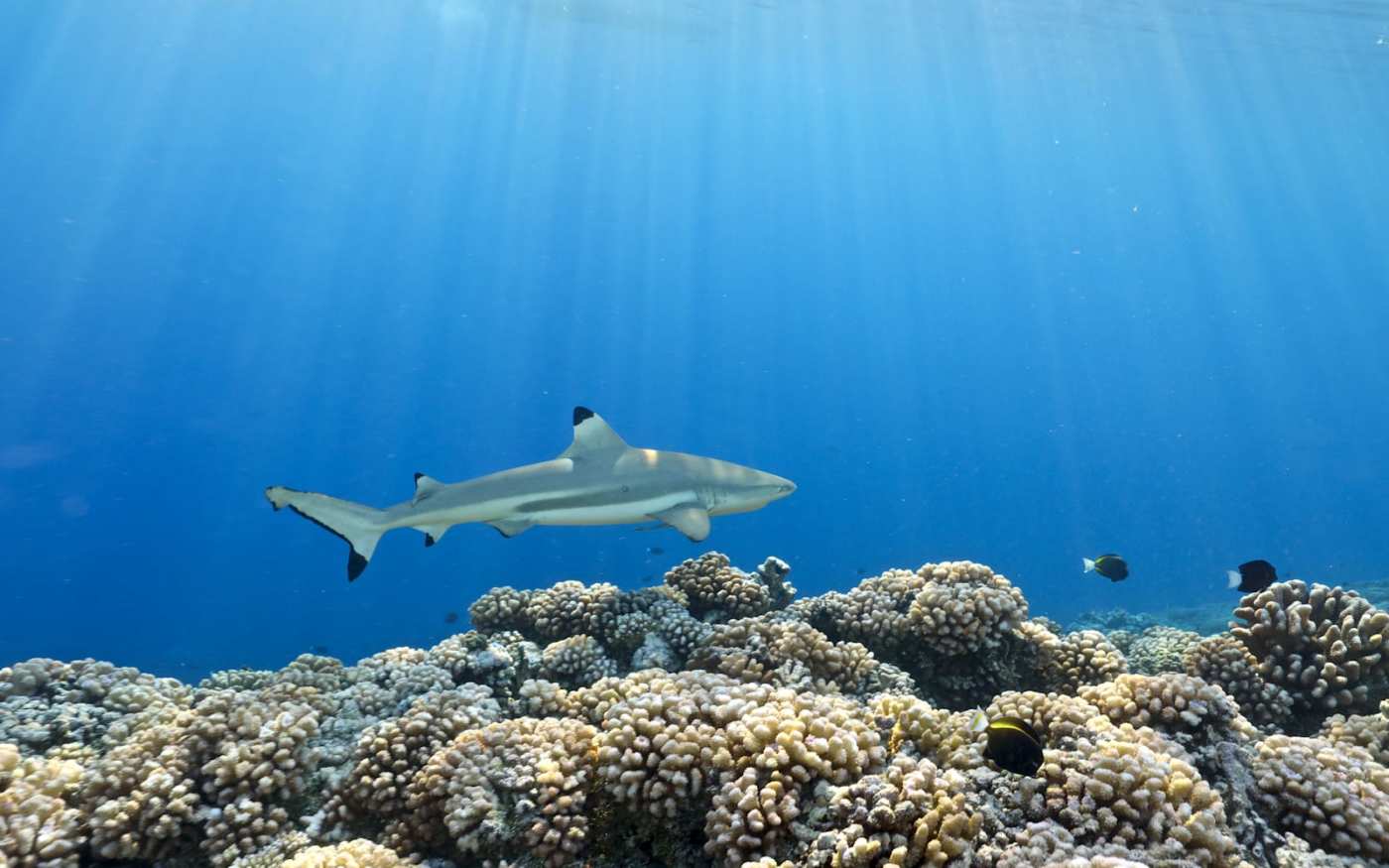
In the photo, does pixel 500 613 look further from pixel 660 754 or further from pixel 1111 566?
pixel 1111 566

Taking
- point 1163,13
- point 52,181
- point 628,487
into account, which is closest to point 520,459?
point 52,181

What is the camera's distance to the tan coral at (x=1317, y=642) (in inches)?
217

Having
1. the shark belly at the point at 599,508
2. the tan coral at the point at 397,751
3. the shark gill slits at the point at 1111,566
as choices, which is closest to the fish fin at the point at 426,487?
the shark belly at the point at 599,508

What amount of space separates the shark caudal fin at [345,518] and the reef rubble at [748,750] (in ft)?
3.54

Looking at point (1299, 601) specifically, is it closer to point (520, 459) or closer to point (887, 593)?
point (887, 593)

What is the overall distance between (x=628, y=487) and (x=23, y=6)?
282 ft

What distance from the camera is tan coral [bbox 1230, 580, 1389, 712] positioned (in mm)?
5523

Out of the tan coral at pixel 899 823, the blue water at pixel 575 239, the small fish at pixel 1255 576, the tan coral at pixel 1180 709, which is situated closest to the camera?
the tan coral at pixel 899 823

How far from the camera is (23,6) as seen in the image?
2475 inches

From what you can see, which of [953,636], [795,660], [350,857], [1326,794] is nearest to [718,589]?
[795,660]

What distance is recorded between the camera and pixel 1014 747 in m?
3.56

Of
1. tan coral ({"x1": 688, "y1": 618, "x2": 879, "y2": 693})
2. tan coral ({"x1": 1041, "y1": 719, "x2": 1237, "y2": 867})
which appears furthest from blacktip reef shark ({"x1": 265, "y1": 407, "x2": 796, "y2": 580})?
tan coral ({"x1": 1041, "y1": 719, "x2": 1237, "y2": 867})

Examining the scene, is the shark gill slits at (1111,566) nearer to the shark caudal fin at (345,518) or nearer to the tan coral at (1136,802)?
the tan coral at (1136,802)

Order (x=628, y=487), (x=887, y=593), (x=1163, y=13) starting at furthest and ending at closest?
(x=1163, y=13) < (x=628, y=487) < (x=887, y=593)
